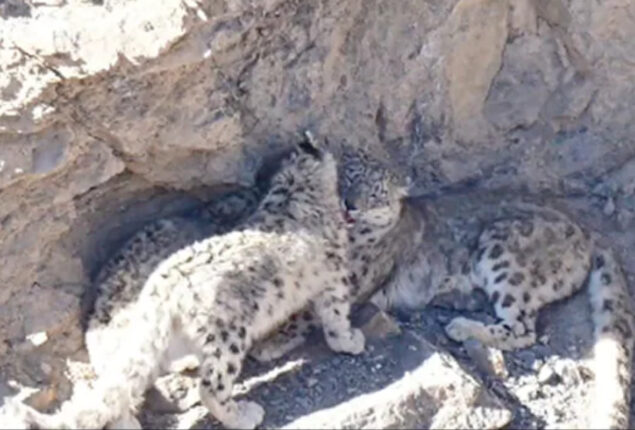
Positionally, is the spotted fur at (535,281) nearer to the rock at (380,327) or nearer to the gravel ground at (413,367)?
the gravel ground at (413,367)

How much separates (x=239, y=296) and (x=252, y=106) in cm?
107

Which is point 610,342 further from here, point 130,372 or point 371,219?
point 130,372

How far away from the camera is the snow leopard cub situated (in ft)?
23.1

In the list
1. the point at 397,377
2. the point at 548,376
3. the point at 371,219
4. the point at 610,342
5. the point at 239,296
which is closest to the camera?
the point at 239,296

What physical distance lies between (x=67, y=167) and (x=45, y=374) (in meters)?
0.94

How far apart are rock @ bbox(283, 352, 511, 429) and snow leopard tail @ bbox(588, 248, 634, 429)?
469 mm

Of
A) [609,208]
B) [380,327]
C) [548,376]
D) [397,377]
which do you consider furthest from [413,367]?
[609,208]

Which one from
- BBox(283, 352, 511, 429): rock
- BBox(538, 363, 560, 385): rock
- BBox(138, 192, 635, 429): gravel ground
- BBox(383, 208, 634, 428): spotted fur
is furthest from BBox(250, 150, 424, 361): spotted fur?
BBox(538, 363, 560, 385): rock

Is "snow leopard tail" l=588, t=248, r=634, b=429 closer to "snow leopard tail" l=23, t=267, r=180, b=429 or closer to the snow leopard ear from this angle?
the snow leopard ear

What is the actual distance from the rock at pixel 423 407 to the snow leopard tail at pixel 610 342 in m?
0.47

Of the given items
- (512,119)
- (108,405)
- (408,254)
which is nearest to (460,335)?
(408,254)

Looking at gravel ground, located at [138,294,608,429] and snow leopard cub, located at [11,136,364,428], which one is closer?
snow leopard cub, located at [11,136,364,428]

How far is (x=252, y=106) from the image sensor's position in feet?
26.1

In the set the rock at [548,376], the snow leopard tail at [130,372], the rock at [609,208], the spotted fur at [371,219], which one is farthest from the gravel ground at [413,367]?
the rock at [609,208]
